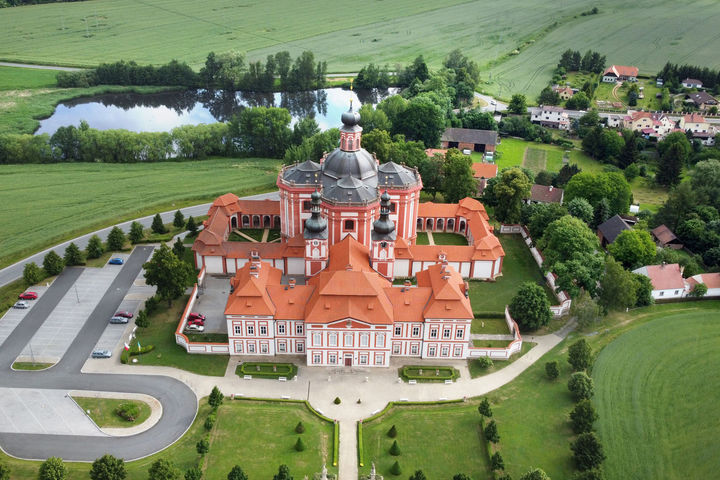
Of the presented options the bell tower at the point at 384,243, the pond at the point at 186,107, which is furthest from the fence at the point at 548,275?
the pond at the point at 186,107

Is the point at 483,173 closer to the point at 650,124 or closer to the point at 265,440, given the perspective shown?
the point at 650,124

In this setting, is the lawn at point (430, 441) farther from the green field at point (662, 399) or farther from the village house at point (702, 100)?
the village house at point (702, 100)

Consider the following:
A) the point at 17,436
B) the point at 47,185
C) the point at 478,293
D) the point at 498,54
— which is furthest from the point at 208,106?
the point at 17,436

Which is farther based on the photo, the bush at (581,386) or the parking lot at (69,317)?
the parking lot at (69,317)

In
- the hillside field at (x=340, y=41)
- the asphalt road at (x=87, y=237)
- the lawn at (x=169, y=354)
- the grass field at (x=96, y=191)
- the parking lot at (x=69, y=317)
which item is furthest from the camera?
the hillside field at (x=340, y=41)

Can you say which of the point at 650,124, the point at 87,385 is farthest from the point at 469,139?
the point at 87,385

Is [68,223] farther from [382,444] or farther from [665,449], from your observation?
[665,449]

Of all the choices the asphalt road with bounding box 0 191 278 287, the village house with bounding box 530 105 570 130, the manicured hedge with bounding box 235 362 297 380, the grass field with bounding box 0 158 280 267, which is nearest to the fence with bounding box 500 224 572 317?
the manicured hedge with bounding box 235 362 297 380
